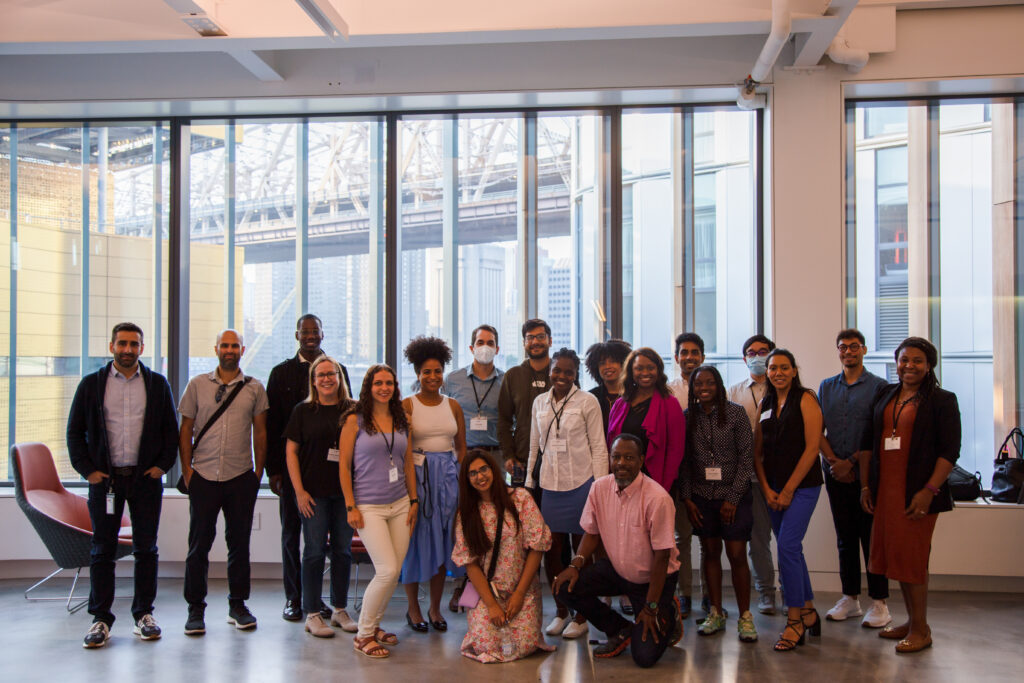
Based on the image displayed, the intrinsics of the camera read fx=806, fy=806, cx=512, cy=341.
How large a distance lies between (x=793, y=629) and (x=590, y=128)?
12.5ft

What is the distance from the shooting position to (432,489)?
4.48m

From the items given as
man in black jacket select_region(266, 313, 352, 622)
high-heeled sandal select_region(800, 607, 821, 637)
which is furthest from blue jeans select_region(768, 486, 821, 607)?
man in black jacket select_region(266, 313, 352, 622)

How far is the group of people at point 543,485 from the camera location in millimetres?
4066

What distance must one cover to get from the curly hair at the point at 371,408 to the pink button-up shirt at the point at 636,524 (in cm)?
112

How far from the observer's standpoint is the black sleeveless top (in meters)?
4.30

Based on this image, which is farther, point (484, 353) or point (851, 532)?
point (484, 353)

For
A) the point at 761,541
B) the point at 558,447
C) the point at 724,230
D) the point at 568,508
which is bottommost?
the point at 761,541

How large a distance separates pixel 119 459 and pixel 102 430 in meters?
0.18

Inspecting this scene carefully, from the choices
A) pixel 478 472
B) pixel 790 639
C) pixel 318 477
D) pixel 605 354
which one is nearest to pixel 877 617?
pixel 790 639

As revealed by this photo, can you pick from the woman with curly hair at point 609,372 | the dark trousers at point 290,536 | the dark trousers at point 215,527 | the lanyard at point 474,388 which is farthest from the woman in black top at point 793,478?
the dark trousers at point 215,527

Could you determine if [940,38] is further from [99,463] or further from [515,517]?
[99,463]

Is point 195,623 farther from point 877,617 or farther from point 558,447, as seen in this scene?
point 877,617

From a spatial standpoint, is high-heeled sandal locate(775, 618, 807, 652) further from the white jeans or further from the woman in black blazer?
the white jeans

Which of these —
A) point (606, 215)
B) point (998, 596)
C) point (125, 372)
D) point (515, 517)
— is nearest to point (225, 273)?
A: point (125, 372)
